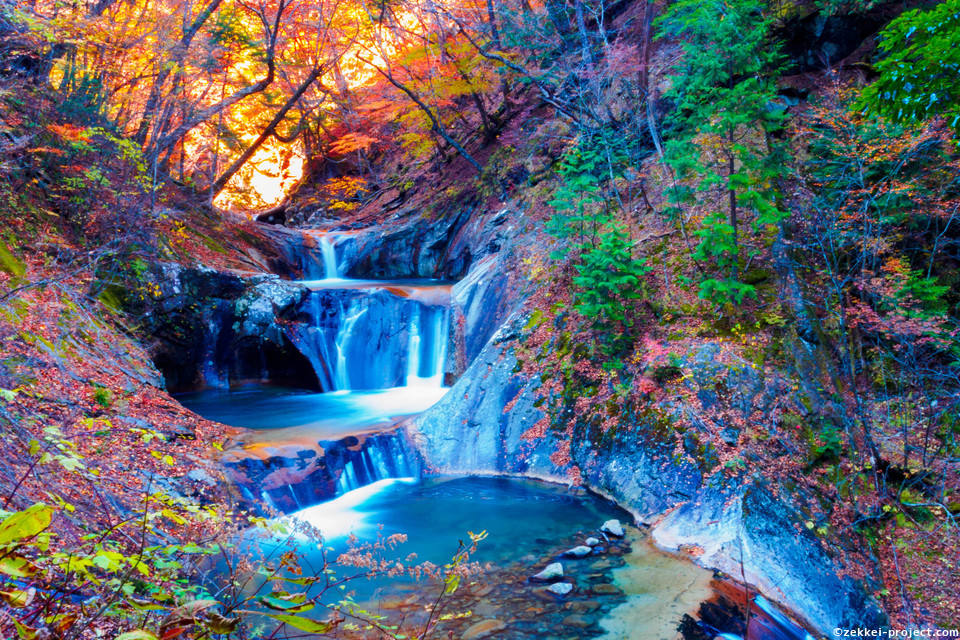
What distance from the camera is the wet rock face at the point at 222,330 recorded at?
40.2 ft

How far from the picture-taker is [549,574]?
17.3 ft

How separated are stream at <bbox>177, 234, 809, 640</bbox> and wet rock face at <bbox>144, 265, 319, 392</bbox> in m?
0.37

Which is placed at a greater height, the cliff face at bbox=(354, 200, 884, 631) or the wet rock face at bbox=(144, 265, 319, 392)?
the wet rock face at bbox=(144, 265, 319, 392)

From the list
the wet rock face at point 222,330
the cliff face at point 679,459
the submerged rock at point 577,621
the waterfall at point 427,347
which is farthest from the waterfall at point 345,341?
the submerged rock at point 577,621

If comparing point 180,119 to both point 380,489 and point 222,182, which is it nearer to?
point 222,182

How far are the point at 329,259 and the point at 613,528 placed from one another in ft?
53.0

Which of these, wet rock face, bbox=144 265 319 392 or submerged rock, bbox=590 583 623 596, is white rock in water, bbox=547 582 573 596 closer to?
submerged rock, bbox=590 583 623 596

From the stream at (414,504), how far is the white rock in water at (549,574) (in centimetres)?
8

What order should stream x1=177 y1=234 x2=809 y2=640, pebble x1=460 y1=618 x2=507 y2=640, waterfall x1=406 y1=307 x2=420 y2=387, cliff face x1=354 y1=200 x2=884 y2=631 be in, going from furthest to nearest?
1. waterfall x1=406 y1=307 x2=420 y2=387
2. cliff face x1=354 y1=200 x2=884 y2=631
3. stream x1=177 y1=234 x2=809 y2=640
4. pebble x1=460 y1=618 x2=507 y2=640

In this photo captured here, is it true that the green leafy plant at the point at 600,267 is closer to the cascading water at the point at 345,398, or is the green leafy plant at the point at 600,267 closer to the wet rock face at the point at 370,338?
the cascading water at the point at 345,398

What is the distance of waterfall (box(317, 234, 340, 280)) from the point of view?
19211 mm

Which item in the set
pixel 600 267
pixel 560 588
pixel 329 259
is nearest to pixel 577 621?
pixel 560 588

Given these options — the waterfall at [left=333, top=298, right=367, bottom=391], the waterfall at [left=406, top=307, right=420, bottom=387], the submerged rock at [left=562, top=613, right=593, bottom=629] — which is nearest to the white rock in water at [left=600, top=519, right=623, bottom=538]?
the submerged rock at [left=562, top=613, right=593, bottom=629]

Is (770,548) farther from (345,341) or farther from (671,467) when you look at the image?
(345,341)
